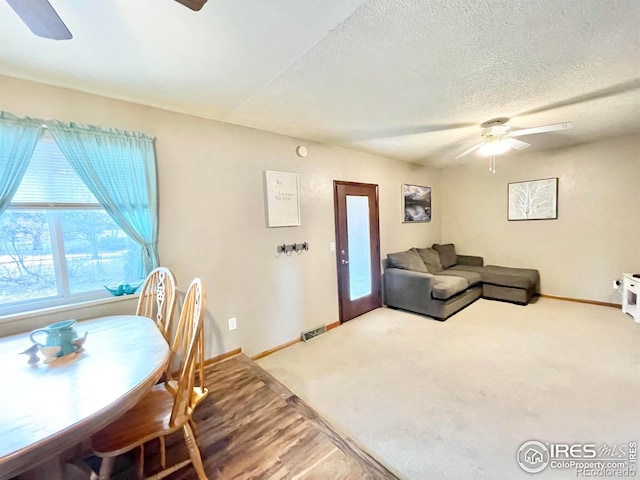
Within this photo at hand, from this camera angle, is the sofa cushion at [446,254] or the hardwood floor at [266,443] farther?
the sofa cushion at [446,254]

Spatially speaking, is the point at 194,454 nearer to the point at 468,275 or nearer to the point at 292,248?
the point at 292,248

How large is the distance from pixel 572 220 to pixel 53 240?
608 cm

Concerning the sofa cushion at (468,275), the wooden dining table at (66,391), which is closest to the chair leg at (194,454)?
the wooden dining table at (66,391)

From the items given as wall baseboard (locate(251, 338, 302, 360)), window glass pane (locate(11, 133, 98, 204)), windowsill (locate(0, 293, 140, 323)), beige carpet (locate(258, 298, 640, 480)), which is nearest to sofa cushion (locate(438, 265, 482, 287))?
beige carpet (locate(258, 298, 640, 480))

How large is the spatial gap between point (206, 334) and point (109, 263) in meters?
0.99

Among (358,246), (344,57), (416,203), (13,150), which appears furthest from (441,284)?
(13,150)

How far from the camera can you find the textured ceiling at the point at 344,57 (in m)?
1.30

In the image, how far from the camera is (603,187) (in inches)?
151

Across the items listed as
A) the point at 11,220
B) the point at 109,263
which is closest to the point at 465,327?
the point at 109,263

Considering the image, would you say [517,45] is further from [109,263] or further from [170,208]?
[109,263]

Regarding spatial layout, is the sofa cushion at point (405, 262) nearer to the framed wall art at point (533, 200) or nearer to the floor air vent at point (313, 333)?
the floor air vent at point (313, 333)

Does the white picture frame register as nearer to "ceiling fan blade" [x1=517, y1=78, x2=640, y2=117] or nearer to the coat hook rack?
the coat hook rack

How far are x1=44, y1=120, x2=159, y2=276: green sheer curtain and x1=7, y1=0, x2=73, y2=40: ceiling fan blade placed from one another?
0.97 m

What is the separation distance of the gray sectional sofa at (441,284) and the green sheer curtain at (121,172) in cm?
319
